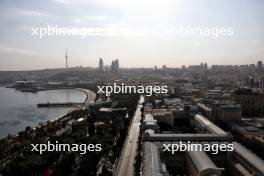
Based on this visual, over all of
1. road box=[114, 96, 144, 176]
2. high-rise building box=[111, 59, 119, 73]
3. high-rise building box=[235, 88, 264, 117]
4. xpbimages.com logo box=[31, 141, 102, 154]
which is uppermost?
high-rise building box=[111, 59, 119, 73]

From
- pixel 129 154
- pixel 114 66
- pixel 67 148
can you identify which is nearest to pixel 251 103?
pixel 129 154

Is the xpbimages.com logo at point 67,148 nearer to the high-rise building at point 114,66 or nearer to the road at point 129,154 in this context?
the road at point 129,154

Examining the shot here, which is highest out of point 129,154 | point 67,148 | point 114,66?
point 114,66

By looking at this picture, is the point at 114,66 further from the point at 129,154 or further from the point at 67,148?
the point at 129,154

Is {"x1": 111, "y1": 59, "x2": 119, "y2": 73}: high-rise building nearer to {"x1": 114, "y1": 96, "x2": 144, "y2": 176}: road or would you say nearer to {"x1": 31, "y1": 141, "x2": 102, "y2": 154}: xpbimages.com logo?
{"x1": 114, "y1": 96, "x2": 144, "y2": 176}: road

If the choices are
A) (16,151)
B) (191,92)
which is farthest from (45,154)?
(191,92)

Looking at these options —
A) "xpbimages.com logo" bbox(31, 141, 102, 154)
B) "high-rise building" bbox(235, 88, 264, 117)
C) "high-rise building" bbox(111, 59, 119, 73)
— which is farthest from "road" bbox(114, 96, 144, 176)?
"high-rise building" bbox(111, 59, 119, 73)

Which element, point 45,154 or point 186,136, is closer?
point 45,154

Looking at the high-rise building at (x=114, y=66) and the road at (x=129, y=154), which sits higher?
the high-rise building at (x=114, y=66)

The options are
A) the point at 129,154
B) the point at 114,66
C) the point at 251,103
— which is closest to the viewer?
the point at 129,154

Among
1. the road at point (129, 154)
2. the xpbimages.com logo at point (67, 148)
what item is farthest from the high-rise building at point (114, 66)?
the xpbimages.com logo at point (67, 148)

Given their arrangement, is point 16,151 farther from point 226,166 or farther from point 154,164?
point 226,166
